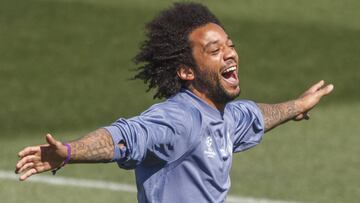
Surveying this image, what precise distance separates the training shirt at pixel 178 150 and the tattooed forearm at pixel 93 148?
0.17 ft

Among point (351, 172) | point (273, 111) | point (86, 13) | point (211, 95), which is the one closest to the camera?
point (211, 95)

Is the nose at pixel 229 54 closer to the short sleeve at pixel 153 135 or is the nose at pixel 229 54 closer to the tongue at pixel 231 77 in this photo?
the tongue at pixel 231 77

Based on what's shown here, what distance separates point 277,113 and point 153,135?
2025 mm

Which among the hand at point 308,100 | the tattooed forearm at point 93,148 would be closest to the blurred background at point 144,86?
the hand at point 308,100

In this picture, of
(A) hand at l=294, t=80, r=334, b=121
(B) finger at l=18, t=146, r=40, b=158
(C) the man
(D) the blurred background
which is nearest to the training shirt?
(C) the man

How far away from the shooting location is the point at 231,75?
782cm

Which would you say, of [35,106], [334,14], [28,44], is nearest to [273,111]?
[35,106]

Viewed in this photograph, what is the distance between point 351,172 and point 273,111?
4.56 meters

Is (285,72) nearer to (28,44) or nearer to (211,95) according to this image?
(28,44)

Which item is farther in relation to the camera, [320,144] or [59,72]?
[59,72]

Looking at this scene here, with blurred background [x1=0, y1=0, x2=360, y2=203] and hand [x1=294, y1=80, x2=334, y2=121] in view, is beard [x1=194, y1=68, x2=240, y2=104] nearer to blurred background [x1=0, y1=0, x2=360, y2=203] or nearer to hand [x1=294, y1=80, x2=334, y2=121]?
hand [x1=294, y1=80, x2=334, y2=121]

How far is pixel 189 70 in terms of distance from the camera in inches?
311

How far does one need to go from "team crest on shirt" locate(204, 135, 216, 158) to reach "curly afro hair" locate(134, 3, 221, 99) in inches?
16.8

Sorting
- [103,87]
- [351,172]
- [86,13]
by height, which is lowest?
[351,172]
